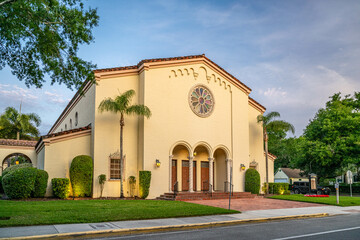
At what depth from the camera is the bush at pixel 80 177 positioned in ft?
64.8

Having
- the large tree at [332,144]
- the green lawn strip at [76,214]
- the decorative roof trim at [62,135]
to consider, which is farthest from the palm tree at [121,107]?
the large tree at [332,144]

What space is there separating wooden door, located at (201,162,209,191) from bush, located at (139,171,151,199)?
5736mm

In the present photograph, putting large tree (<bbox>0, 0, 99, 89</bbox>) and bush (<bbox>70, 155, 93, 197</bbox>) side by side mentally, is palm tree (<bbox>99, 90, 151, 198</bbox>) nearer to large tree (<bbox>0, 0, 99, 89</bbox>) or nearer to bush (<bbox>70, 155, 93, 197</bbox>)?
bush (<bbox>70, 155, 93, 197</bbox>)

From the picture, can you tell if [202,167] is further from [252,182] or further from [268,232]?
[268,232]

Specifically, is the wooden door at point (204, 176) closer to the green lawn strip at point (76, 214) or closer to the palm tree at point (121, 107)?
the palm tree at point (121, 107)

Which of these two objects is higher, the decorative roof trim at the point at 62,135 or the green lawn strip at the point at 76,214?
the decorative roof trim at the point at 62,135

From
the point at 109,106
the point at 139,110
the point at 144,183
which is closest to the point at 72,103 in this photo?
the point at 109,106

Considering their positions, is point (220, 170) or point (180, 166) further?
point (220, 170)

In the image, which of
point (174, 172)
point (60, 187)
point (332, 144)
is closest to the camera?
point (60, 187)

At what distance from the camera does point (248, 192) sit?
80.7 ft

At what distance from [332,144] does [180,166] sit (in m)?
19.0

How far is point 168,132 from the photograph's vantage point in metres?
22.8

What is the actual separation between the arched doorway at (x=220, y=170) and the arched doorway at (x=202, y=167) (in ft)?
3.18

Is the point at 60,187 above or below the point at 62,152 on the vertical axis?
below
